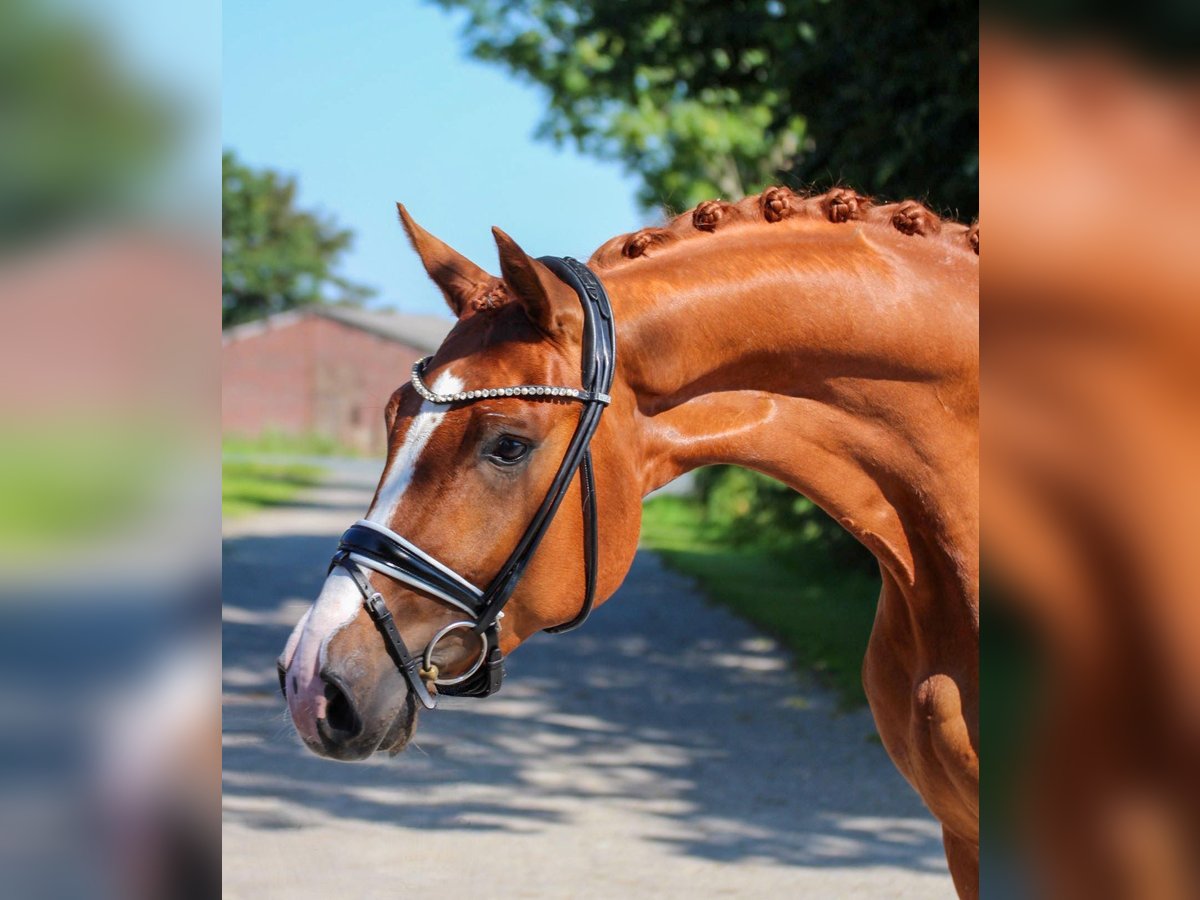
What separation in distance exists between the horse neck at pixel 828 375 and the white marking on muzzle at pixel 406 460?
1.14 ft

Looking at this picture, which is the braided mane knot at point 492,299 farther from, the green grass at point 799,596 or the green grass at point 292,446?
the green grass at point 292,446

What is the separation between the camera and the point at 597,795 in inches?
246

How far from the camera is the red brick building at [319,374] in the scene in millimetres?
41750

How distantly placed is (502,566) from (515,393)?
0.92 ft

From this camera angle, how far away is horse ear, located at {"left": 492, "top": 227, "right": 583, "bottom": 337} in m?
1.89

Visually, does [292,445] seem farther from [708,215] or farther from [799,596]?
[708,215]

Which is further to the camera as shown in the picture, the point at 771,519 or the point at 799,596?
the point at 799,596

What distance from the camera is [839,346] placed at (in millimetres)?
2102

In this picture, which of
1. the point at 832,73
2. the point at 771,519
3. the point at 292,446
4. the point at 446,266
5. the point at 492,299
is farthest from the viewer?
the point at 292,446

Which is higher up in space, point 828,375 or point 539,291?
point 539,291

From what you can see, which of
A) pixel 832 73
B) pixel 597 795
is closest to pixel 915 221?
pixel 597 795
